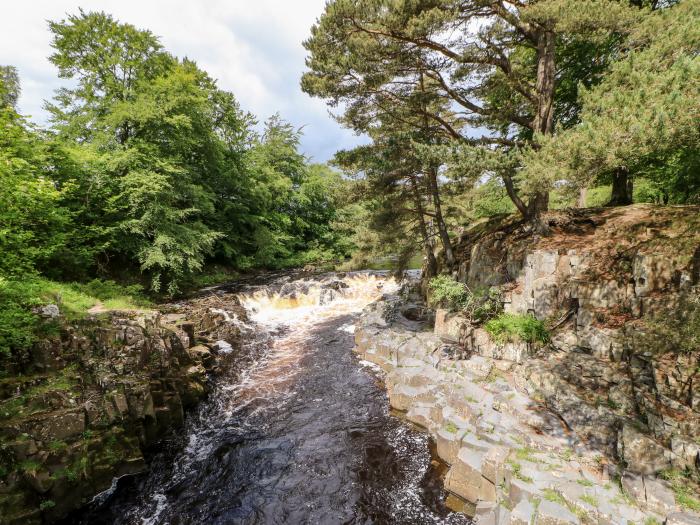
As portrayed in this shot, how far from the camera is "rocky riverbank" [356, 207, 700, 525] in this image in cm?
463

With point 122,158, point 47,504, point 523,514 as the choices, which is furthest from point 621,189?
point 122,158

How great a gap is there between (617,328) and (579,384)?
155cm

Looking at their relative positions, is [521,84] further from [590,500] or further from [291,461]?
[291,461]

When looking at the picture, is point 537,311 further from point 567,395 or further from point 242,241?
point 242,241

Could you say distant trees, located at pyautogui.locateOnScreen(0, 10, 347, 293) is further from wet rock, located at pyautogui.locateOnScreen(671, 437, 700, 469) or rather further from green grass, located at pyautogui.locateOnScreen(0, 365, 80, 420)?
wet rock, located at pyautogui.locateOnScreen(671, 437, 700, 469)

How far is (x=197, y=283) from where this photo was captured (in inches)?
788

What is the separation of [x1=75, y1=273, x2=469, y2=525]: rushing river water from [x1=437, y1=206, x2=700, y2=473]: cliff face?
3.29 m

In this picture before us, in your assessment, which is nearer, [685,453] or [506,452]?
[685,453]

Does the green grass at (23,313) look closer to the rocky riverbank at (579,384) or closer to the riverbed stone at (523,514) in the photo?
the rocky riverbank at (579,384)

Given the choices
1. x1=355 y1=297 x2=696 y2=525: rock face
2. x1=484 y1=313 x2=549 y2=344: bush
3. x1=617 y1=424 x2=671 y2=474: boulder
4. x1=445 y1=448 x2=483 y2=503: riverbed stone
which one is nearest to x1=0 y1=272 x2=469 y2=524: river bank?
x1=445 y1=448 x2=483 y2=503: riverbed stone

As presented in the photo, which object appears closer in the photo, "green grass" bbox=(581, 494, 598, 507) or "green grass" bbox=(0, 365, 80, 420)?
"green grass" bbox=(581, 494, 598, 507)

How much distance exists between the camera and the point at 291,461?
6.85 meters

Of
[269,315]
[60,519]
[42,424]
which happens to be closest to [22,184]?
[42,424]

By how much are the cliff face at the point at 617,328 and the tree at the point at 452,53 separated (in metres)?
2.10
